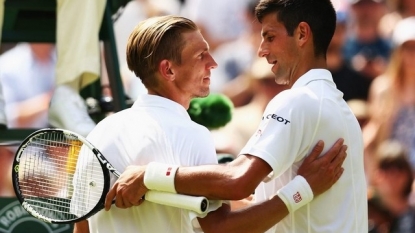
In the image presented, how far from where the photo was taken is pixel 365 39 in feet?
26.0

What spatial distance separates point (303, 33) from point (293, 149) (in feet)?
1.61

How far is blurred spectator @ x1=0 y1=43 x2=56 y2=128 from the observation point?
7.27m

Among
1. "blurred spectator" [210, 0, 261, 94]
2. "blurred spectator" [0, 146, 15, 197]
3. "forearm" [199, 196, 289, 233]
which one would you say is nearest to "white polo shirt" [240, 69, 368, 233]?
"forearm" [199, 196, 289, 233]

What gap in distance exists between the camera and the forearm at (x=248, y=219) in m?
3.72

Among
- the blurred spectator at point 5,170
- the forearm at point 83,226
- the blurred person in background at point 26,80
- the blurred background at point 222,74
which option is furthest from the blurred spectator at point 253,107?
the forearm at point 83,226

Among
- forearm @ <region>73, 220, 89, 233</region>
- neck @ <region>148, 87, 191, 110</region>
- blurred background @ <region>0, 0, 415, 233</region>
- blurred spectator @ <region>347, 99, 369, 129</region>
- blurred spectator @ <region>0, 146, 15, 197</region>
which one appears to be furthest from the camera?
blurred spectator @ <region>347, 99, 369, 129</region>

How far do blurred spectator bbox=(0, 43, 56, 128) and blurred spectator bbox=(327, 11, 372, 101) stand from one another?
1.99 m

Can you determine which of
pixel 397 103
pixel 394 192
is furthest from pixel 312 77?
→ pixel 397 103

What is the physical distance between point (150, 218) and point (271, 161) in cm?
48

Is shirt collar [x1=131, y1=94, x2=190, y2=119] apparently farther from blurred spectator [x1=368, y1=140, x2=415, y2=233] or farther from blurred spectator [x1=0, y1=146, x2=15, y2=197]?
blurred spectator [x1=368, y1=140, x2=415, y2=233]

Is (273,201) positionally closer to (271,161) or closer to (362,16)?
(271,161)

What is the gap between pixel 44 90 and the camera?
7402 mm

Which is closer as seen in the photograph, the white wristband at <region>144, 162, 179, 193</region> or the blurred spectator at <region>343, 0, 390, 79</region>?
the white wristband at <region>144, 162, 179, 193</region>

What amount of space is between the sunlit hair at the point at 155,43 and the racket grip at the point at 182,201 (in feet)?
1.60
